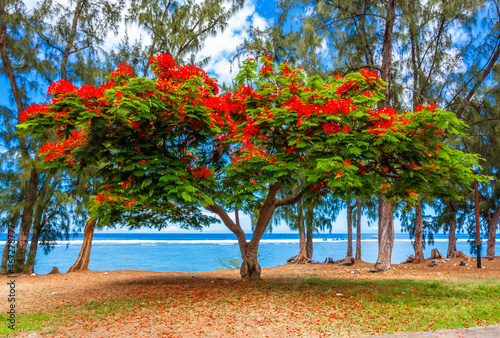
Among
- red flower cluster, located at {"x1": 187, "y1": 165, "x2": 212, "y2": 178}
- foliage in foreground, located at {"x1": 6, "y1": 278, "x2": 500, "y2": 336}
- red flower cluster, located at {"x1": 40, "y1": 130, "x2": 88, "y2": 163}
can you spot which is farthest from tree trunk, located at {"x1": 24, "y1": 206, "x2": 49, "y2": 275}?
red flower cluster, located at {"x1": 187, "y1": 165, "x2": 212, "y2": 178}

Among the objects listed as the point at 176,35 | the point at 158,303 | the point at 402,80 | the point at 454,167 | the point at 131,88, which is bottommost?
the point at 158,303

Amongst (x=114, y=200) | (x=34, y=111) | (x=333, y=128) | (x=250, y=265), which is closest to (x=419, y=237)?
(x=250, y=265)

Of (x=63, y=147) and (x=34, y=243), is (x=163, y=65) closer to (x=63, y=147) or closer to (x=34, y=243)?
(x=63, y=147)

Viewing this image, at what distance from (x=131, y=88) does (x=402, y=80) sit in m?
14.8

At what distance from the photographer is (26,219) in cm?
1512

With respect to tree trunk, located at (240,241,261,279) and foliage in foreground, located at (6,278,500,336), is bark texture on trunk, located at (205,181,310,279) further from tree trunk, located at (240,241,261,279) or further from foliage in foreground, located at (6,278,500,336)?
foliage in foreground, located at (6,278,500,336)

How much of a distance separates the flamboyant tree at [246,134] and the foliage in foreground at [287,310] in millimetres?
2225

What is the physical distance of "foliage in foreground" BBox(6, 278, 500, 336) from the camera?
5.59m

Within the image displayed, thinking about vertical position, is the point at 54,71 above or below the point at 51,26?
below

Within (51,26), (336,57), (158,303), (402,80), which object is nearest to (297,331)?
(158,303)

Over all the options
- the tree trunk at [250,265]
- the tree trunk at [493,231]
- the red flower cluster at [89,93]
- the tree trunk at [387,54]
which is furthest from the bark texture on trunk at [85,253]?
the tree trunk at [493,231]

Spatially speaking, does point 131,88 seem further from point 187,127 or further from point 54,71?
point 54,71

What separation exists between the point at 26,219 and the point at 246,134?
40.7 feet

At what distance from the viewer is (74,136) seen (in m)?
8.06
